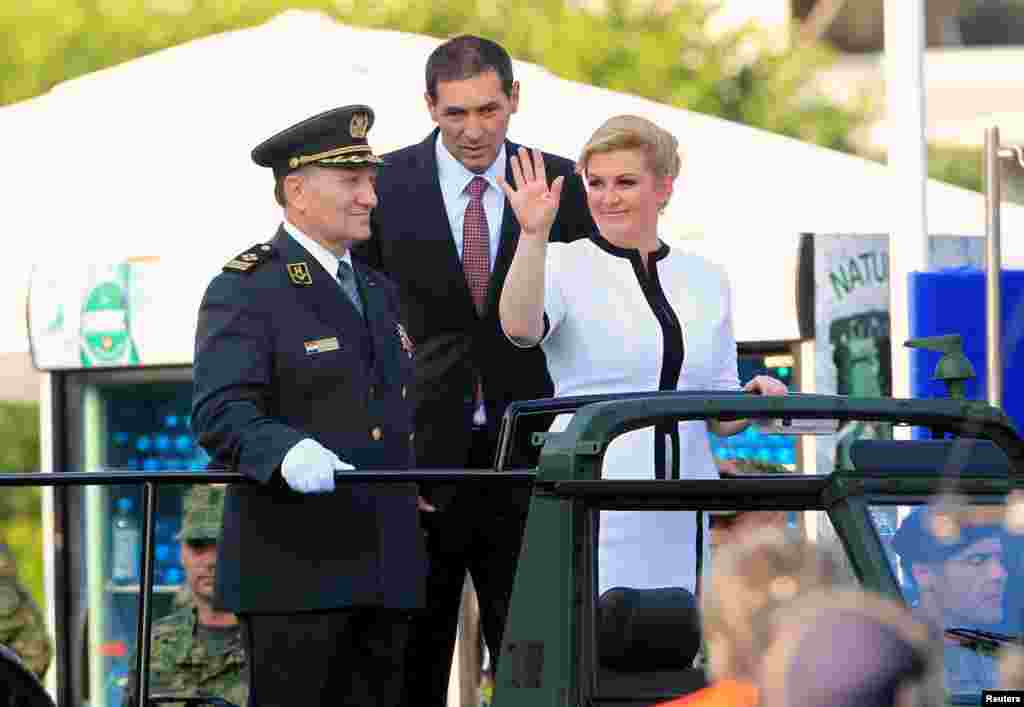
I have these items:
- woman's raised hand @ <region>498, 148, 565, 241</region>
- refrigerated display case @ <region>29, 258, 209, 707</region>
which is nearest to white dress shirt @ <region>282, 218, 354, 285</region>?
woman's raised hand @ <region>498, 148, 565, 241</region>

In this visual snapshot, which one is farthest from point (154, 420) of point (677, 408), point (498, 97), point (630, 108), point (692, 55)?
point (692, 55)

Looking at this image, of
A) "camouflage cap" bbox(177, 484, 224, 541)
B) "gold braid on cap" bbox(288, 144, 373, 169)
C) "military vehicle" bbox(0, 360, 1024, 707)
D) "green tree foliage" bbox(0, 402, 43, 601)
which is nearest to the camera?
"military vehicle" bbox(0, 360, 1024, 707)

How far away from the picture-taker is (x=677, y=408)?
145 inches

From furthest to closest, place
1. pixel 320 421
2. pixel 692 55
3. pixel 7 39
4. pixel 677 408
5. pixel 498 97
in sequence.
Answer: pixel 7 39
pixel 692 55
pixel 498 97
pixel 320 421
pixel 677 408

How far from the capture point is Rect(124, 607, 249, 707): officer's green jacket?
18.0ft

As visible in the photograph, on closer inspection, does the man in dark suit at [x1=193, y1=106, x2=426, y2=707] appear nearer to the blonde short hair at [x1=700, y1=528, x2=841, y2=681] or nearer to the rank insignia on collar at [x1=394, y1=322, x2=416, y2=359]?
the rank insignia on collar at [x1=394, y1=322, x2=416, y2=359]

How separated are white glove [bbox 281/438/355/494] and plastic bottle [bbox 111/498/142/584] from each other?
500cm

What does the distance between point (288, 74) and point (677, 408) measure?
4.85 m

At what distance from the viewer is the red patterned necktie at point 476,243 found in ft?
18.4

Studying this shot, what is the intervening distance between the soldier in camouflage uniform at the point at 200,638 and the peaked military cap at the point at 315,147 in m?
0.91

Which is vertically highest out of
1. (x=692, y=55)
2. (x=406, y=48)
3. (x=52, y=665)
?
(x=692, y=55)

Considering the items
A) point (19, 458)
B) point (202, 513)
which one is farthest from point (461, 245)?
point (19, 458)

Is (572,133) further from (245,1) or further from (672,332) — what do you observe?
(245,1)

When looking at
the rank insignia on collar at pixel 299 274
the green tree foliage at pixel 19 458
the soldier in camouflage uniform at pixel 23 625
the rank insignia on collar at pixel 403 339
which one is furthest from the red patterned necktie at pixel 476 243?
the green tree foliage at pixel 19 458
